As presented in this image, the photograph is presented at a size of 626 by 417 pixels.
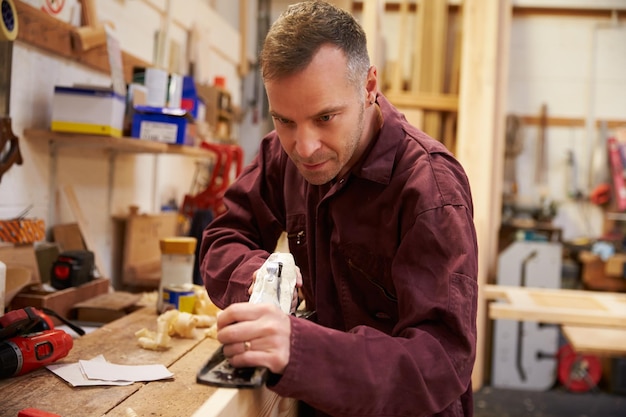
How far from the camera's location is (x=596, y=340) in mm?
2900

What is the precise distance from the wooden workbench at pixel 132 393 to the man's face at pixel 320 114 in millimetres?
475

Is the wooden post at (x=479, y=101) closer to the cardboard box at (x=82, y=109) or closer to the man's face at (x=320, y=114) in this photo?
the cardboard box at (x=82, y=109)

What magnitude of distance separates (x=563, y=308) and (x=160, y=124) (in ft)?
7.01

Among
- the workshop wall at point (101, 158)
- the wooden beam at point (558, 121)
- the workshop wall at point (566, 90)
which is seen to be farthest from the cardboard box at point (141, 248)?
the wooden beam at point (558, 121)

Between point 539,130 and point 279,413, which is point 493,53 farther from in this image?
point 279,413

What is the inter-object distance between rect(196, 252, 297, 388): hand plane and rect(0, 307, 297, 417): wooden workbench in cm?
2

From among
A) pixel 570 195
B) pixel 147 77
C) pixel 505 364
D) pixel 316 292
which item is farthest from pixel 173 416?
pixel 570 195

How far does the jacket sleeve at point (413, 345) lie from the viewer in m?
0.93

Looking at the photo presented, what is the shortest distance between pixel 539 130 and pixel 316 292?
460 cm

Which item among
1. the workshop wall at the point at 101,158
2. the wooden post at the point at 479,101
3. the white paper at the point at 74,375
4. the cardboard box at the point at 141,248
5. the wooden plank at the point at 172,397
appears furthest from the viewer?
the wooden post at the point at 479,101

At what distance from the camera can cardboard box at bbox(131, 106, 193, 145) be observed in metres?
2.51

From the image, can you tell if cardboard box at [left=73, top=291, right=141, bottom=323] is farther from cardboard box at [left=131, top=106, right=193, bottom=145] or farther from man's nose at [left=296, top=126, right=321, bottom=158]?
man's nose at [left=296, top=126, right=321, bottom=158]

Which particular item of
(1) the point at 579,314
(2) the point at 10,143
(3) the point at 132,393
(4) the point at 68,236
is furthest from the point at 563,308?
(2) the point at 10,143

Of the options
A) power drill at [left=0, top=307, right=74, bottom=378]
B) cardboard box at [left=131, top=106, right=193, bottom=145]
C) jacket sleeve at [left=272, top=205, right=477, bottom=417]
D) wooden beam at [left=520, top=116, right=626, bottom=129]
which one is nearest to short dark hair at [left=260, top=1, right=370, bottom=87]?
jacket sleeve at [left=272, top=205, right=477, bottom=417]
